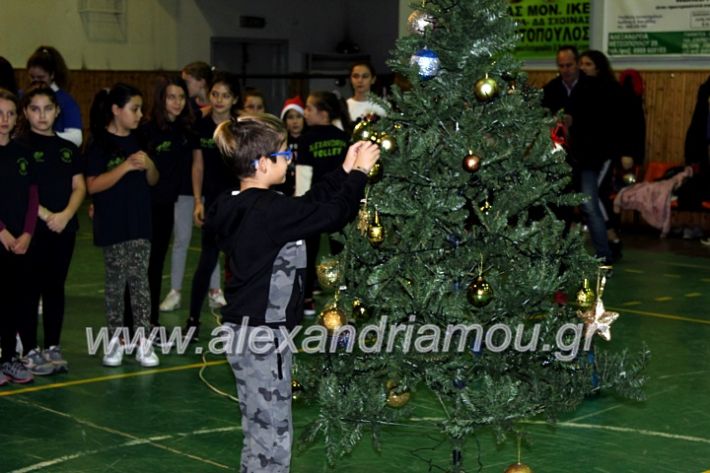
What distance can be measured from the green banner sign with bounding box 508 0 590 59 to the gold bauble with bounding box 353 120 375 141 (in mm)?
11497

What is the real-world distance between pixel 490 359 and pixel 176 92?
420cm

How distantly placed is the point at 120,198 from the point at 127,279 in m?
0.59

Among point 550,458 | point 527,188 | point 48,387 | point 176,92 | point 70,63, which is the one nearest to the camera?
point 527,188

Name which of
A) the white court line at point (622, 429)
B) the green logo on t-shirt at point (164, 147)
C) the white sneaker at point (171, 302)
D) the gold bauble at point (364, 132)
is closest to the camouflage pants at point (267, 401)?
the gold bauble at point (364, 132)

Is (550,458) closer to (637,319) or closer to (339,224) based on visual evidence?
(339,224)

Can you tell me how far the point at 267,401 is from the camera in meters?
4.79

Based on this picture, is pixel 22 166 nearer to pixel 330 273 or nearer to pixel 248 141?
pixel 330 273

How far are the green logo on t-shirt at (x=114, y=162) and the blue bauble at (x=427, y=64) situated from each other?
3.23 meters

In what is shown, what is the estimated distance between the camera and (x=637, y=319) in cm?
971

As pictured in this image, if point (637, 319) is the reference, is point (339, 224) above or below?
above

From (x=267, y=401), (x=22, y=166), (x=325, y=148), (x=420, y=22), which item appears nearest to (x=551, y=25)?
(x=325, y=148)

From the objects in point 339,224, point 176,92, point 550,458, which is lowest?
point 550,458

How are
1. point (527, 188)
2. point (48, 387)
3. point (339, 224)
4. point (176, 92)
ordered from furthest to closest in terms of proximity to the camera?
point (176, 92) < point (48, 387) < point (527, 188) < point (339, 224)

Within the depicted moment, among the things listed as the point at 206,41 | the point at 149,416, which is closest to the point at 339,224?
the point at 149,416
